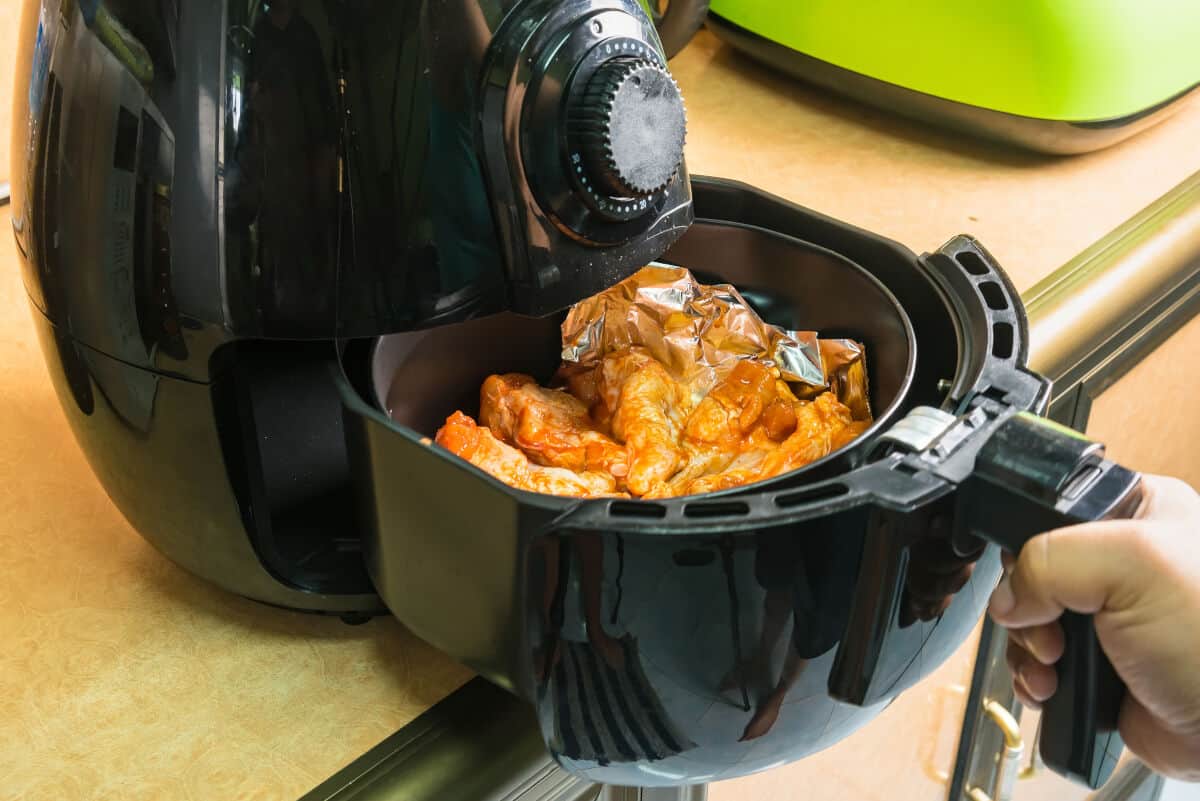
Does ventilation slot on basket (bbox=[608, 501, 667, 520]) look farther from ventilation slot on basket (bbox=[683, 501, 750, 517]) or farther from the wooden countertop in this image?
the wooden countertop

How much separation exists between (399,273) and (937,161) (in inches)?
22.8

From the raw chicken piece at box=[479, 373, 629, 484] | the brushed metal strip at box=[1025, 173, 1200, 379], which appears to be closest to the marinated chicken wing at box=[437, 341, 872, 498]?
the raw chicken piece at box=[479, 373, 629, 484]

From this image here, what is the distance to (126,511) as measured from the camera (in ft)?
1.68

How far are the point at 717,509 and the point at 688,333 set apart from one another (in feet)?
0.66

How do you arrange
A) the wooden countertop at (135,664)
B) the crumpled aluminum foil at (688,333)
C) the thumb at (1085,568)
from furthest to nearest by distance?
1. the crumpled aluminum foil at (688,333)
2. the wooden countertop at (135,664)
3. the thumb at (1085,568)

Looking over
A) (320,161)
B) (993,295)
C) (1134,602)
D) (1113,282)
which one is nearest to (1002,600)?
(1134,602)

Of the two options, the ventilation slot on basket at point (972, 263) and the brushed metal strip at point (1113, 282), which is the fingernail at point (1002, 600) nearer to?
the ventilation slot on basket at point (972, 263)

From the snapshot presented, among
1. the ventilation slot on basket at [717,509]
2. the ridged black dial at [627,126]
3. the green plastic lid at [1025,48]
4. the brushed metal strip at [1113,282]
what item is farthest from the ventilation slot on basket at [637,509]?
the green plastic lid at [1025,48]

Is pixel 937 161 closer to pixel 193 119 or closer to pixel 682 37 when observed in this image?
pixel 682 37

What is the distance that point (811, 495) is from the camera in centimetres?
39

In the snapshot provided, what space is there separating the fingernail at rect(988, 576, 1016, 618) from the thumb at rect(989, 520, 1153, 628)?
1 centimetres

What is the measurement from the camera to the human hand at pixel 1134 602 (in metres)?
0.37

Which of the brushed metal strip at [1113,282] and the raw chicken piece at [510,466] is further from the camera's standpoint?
the brushed metal strip at [1113,282]

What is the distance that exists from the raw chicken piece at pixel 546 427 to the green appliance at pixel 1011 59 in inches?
12.9
